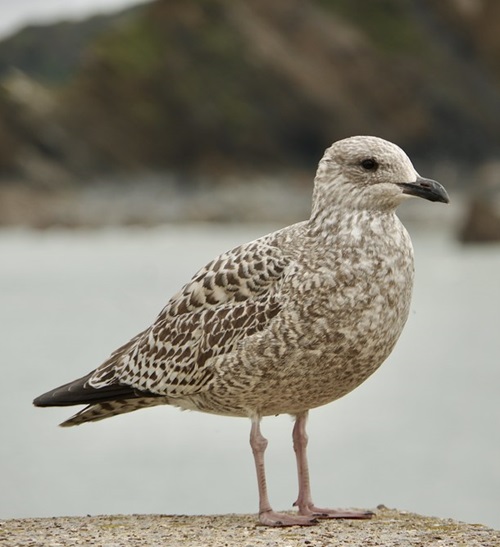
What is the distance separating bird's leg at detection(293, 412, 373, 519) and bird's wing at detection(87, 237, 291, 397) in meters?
0.64

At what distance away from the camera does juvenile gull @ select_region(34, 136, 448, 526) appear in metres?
5.96

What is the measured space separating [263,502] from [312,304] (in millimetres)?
1111

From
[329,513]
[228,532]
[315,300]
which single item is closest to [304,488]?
[329,513]

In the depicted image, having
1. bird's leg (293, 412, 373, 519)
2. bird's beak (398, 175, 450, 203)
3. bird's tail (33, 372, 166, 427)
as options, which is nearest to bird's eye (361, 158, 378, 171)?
bird's beak (398, 175, 450, 203)

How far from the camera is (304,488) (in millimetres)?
6512

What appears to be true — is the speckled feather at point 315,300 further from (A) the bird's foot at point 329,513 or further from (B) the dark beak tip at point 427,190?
(A) the bird's foot at point 329,513

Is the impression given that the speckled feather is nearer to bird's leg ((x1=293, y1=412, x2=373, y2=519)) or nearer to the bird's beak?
the bird's beak

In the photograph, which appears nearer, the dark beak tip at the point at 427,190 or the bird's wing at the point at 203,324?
the dark beak tip at the point at 427,190

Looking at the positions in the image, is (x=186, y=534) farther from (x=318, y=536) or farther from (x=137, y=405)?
(x=137, y=405)

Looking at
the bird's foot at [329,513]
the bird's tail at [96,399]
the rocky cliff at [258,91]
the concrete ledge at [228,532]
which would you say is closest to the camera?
the concrete ledge at [228,532]

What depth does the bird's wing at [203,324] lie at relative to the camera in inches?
243

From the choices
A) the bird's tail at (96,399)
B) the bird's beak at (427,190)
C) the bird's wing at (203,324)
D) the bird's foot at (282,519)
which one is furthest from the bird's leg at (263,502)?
the bird's beak at (427,190)

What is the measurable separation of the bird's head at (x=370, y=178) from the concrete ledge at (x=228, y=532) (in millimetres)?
1670

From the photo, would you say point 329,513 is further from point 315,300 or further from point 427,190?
point 427,190
